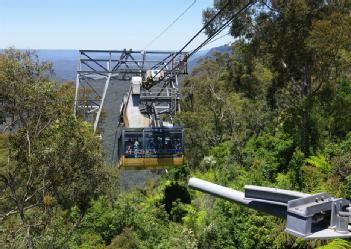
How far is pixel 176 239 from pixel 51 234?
4.19 m

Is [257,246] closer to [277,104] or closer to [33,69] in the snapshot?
[33,69]

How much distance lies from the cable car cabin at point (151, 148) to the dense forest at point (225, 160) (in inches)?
38.9

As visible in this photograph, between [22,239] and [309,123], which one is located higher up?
[309,123]

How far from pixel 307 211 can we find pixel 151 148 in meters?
16.1

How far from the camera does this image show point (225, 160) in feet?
72.4

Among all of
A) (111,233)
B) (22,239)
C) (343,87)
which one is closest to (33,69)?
(22,239)

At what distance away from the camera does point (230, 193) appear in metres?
1.89

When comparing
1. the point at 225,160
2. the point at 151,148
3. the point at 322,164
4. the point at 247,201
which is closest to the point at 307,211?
the point at 247,201

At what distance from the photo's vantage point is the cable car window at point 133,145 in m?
17.4

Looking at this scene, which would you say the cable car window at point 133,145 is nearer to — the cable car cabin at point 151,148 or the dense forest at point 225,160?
the cable car cabin at point 151,148

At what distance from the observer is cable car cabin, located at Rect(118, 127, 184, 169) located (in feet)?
57.0

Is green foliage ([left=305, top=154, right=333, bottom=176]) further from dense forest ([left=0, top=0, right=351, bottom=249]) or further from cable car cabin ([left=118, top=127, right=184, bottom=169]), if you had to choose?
cable car cabin ([left=118, top=127, right=184, bottom=169])

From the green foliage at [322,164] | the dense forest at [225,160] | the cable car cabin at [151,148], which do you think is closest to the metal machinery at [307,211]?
the dense forest at [225,160]

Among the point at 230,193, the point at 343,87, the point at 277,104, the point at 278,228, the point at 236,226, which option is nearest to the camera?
the point at 230,193
